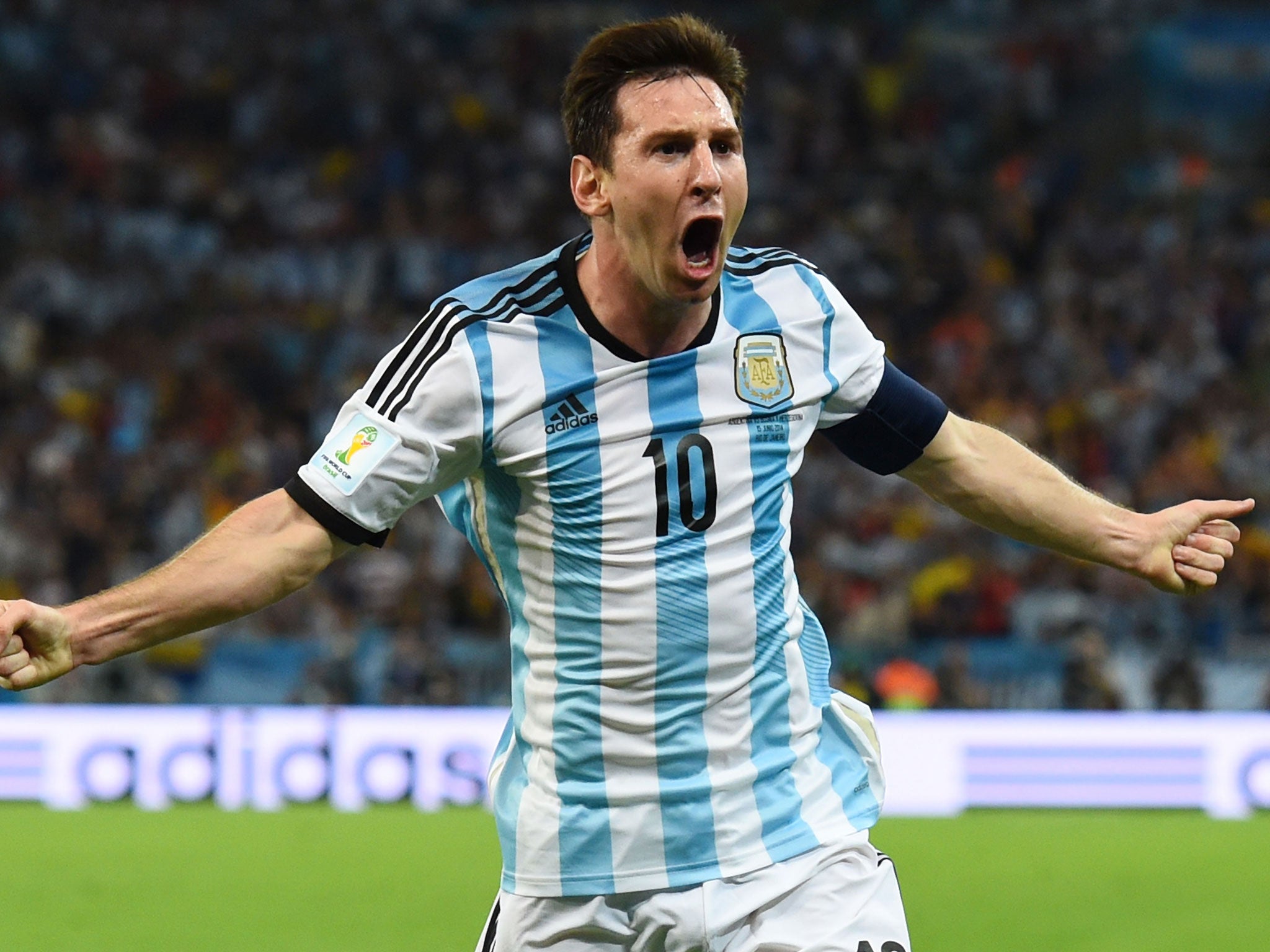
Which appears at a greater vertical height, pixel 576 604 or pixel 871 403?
pixel 871 403

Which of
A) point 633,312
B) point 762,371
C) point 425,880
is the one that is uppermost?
point 633,312

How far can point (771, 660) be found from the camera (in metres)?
3.27

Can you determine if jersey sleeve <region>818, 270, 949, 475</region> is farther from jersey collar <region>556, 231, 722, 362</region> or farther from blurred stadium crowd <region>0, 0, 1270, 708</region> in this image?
blurred stadium crowd <region>0, 0, 1270, 708</region>

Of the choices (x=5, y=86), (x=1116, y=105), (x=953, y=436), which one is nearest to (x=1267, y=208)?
(x=1116, y=105)

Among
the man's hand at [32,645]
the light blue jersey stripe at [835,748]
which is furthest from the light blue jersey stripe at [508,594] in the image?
the man's hand at [32,645]

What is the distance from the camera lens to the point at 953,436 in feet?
11.7

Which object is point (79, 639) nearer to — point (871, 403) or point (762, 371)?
point (762, 371)

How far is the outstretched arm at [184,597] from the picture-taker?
2748 millimetres

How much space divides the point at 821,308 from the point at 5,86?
1537 centimetres

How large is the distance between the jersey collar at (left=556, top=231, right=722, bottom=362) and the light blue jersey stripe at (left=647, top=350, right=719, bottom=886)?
0.48ft

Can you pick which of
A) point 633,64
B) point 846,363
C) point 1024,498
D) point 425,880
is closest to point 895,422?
point 846,363

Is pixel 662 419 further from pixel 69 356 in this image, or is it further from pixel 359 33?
pixel 359 33

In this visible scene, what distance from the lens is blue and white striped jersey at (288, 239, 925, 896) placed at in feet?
10.2

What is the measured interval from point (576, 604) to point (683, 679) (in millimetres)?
222
